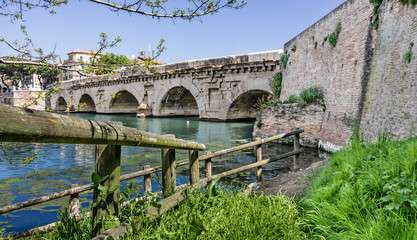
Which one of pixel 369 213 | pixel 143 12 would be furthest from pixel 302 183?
pixel 143 12

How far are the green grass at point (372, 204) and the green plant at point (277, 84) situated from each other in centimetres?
1472

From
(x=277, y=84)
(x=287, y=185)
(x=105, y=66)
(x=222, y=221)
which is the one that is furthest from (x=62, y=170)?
(x=277, y=84)

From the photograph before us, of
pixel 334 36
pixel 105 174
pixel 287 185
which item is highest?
pixel 334 36

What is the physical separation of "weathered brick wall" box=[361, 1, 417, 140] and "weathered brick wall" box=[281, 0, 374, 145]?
2.29ft

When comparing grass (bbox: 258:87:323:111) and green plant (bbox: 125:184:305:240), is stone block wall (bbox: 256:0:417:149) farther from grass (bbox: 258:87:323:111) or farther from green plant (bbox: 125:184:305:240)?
green plant (bbox: 125:184:305:240)

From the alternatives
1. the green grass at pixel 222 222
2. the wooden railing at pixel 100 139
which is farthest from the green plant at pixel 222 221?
the wooden railing at pixel 100 139

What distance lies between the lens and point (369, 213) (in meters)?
2.37

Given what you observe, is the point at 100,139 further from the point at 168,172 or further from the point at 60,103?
the point at 60,103

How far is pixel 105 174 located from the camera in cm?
200

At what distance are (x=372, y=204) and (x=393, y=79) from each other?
18.8 ft

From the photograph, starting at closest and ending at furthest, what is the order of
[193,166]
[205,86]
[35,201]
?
1. [193,166]
2. [35,201]
3. [205,86]

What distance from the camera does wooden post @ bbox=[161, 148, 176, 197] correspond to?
2.90m

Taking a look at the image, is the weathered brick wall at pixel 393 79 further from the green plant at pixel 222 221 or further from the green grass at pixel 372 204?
the green plant at pixel 222 221

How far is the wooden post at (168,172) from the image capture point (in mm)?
2896
